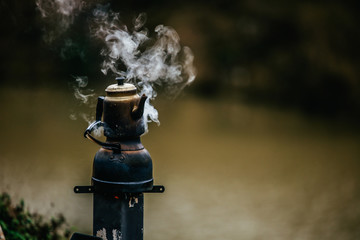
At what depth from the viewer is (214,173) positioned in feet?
28.1

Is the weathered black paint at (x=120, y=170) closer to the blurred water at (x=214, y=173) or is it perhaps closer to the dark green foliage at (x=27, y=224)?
the dark green foliage at (x=27, y=224)

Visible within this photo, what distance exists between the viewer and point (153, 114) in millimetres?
3426

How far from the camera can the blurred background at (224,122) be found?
21.8 feet

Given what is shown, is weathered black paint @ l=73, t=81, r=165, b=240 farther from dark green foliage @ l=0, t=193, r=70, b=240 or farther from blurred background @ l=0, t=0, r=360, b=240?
blurred background @ l=0, t=0, r=360, b=240

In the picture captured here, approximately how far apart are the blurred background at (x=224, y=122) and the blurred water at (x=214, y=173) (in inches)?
1.0

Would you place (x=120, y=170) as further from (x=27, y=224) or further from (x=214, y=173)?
(x=214, y=173)

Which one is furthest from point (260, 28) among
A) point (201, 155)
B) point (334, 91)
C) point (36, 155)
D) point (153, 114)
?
point (153, 114)

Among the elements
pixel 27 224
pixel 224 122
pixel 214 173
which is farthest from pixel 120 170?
pixel 224 122

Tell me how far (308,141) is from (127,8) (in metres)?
5.09

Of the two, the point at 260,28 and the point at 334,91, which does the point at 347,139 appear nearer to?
the point at 334,91

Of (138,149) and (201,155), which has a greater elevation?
(201,155)

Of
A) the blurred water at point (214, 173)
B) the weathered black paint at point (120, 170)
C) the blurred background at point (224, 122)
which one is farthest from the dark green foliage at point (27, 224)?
the weathered black paint at point (120, 170)

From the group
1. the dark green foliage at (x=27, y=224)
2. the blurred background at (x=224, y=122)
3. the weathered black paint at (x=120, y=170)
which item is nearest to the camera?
the weathered black paint at (x=120, y=170)

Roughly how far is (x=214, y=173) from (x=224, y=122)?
16.5 feet
